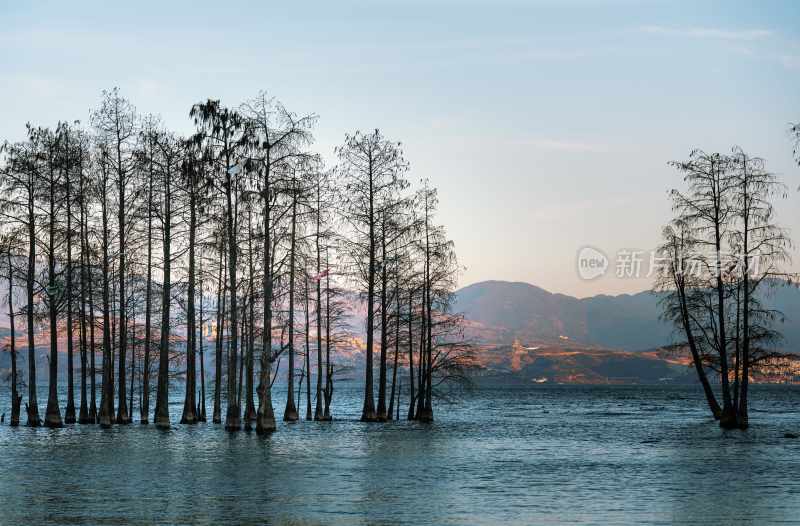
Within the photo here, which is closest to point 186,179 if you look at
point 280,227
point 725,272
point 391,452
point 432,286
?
point 280,227

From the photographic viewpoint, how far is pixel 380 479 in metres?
35.1

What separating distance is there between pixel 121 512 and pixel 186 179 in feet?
110

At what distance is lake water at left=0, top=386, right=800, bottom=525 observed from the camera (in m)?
25.4

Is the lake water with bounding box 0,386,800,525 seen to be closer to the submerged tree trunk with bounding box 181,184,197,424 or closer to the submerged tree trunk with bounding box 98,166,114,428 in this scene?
the submerged tree trunk with bounding box 98,166,114,428

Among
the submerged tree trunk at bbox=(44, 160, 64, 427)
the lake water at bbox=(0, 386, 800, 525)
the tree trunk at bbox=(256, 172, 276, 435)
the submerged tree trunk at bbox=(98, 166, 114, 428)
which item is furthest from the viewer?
the submerged tree trunk at bbox=(98, 166, 114, 428)

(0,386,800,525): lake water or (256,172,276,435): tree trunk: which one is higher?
(256,172,276,435): tree trunk

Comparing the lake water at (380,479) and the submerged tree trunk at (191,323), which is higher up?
the submerged tree trunk at (191,323)

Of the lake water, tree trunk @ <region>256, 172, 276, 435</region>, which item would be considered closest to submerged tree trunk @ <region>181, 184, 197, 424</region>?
the lake water

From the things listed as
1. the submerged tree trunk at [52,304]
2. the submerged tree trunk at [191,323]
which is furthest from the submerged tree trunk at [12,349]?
the submerged tree trunk at [191,323]

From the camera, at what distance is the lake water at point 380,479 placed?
2539 cm

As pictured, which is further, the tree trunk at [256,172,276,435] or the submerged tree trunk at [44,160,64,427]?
the submerged tree trunk at [44,160,64,427]

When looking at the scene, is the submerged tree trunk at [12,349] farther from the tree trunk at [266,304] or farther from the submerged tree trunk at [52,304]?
the tree trunk at [266,304]

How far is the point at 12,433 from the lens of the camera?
2333 inches

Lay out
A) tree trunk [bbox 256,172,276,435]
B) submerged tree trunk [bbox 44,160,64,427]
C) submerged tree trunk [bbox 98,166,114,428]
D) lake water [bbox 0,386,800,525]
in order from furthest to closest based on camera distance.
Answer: submerged tree trunk [bbox 98,166,114,428]
submerged tree trunk [bbox 44,160,64,427]
tree trunk [bbox 256,172,276,435]
lake water [bbox 0,386,800,525]
